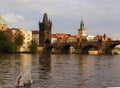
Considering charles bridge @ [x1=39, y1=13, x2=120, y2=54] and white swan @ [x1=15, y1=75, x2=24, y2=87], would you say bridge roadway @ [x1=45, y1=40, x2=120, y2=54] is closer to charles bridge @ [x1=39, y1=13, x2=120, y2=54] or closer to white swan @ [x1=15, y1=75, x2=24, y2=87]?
charles bridge @ [x1=39, y1=13, x2=120, y2=54]

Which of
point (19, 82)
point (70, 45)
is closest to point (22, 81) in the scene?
point (19, 82)

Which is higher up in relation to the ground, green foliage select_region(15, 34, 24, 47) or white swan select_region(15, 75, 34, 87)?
green foliage select_region(15, 34, 24, 47)

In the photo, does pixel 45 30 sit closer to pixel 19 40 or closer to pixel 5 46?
pixel 19 40

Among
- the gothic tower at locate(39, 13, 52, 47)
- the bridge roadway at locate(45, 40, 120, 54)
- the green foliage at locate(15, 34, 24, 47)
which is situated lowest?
the bridge roadway at locate(45, 40, 120, 54)

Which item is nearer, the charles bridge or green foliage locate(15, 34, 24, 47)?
green foliage locate(15, 34, 24, 47)

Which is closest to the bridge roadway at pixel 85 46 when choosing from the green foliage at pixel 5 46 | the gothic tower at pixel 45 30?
the gothic tower at pixel 45 30

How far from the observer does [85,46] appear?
155 m

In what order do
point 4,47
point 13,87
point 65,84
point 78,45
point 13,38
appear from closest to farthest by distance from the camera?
point 13,87 < point 65,84 < point 4,47 < point 13,38 < point 78,45

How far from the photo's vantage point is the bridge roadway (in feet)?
475

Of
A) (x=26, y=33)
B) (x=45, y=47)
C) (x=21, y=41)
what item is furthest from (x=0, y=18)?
(x=21, y=41)

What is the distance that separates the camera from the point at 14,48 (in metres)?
119

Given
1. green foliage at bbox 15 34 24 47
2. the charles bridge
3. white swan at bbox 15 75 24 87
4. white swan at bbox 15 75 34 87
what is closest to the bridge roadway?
the charles bridge

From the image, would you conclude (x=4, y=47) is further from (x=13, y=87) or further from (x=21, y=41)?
(x=13, y=87)

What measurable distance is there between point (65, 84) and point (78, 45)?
125048 mm
